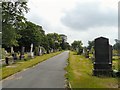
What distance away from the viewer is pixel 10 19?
4331 cm

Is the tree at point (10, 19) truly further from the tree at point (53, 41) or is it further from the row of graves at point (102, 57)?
the tree at point (53, 41)

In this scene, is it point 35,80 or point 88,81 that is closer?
point 88,81

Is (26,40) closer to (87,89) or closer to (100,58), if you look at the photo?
(100,58)

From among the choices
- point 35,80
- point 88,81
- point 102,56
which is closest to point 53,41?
point 102,56

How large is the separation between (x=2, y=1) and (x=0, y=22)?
304 centimetres

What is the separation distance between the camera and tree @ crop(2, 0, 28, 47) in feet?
141

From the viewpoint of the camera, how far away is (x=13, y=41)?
44906 millimetres

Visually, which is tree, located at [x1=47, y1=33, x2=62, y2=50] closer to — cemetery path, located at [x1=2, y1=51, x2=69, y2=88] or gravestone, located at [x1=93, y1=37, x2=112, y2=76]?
cemetery path, located at [x1=2, y1=51, x2=69, y2=88]

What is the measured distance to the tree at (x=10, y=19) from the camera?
141ft

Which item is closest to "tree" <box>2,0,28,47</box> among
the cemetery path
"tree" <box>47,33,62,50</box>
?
the cemetery path

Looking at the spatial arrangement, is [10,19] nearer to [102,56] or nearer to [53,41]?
[102,56]

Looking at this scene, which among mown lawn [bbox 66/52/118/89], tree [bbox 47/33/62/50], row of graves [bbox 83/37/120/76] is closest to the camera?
mown lawn [bbox 66/52/118/89]

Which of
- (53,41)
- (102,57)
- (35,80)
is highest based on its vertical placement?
(53,41)

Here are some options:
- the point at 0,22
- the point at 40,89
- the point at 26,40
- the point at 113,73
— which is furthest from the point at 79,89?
the point at 26,40
